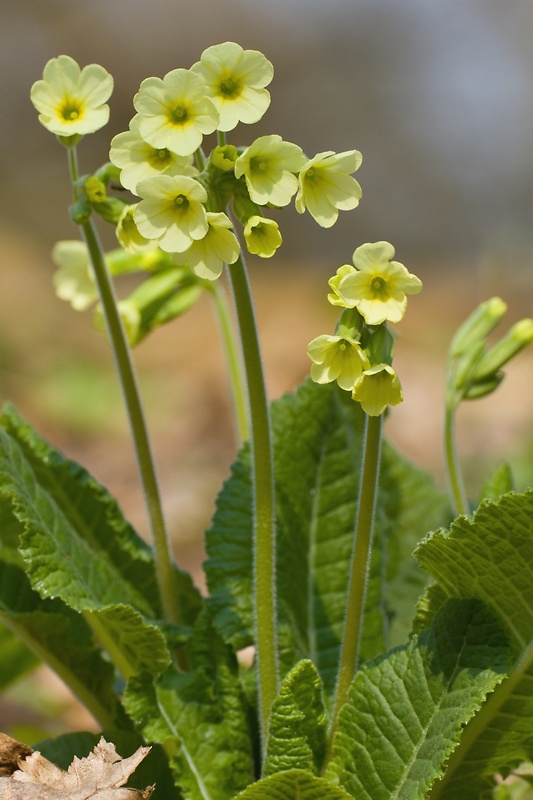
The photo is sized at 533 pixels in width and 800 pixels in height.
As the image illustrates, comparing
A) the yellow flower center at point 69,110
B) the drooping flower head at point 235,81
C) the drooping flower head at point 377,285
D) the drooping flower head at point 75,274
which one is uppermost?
the drooping flower head at point 75,274

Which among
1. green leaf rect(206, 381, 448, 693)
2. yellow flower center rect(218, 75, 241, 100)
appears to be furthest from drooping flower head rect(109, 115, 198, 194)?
green leaf rect(206, 381, 448, 693)

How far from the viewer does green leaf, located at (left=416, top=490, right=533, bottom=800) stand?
5.08 ft

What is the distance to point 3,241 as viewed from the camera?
1398cm

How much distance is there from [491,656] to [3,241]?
1337 cm

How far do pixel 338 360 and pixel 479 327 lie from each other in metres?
0.96

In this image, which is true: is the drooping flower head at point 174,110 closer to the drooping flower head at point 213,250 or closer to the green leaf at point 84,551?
the drooping flower head at point 213,250

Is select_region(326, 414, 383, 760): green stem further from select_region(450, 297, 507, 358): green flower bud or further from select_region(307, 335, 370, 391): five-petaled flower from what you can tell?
select_region(450, 297, 507, 358): green flower bud

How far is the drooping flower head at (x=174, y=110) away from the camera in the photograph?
4.64 feet

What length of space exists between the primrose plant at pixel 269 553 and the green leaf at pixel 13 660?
1.65 feet

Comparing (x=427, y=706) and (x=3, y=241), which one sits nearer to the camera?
(x=427, y=706)

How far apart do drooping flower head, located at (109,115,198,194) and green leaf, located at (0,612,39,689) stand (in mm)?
1543

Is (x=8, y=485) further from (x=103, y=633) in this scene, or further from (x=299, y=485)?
(x=299, y=485)

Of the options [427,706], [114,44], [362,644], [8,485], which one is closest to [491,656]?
[427,706]

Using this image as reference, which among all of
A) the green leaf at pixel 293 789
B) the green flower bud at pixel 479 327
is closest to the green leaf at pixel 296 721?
the green leaf at pixel 293 789
